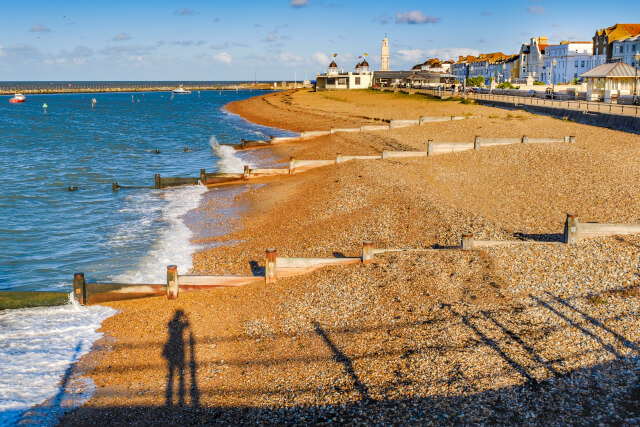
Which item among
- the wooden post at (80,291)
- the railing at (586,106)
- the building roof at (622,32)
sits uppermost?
the building roof at (622,32)

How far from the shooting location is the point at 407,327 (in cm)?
1062

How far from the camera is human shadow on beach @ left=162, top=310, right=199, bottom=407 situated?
374 inches

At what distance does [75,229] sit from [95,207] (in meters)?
4.06

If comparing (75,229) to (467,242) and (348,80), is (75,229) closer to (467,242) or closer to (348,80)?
(467,242)

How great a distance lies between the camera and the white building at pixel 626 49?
3004 inches

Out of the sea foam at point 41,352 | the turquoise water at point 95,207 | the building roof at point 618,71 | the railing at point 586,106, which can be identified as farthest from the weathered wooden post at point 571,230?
the building roof at point 618,71

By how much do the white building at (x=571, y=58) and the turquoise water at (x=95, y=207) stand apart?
211 feet

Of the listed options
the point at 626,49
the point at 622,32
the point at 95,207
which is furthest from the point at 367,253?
the point at 622,32

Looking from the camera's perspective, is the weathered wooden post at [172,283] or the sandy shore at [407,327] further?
the weathered wooden post at [172,283]

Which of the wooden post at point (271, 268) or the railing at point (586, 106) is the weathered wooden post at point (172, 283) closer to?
the wooden post at point (271, 268)

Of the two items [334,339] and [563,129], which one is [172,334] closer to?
[334,339]

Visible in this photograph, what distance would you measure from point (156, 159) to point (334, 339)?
3332 cm

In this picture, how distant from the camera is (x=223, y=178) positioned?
29594 millimetres

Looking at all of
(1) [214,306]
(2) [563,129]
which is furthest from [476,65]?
(1) [214,306]
